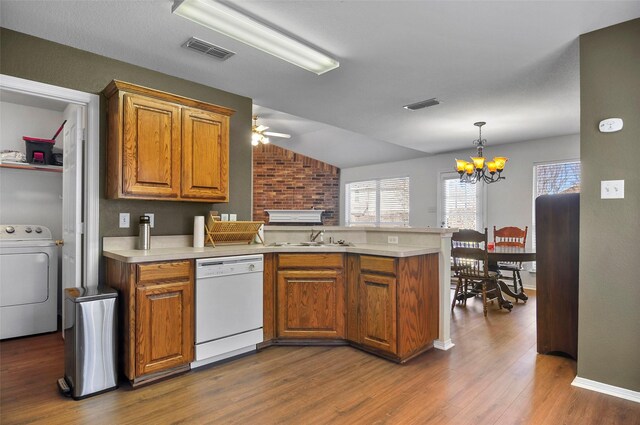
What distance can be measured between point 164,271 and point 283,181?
5903 millimetres

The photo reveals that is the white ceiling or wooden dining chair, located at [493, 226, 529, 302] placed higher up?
the white ceiling

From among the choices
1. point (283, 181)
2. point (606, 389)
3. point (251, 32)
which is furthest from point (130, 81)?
point (283, 181)

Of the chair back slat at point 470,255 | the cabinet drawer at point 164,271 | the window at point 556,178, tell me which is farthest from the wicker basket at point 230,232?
the window at point 556,178

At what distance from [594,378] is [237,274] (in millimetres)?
2606

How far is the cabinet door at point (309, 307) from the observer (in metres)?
3.17

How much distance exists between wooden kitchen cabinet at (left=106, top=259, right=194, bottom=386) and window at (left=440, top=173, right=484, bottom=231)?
5554 mm

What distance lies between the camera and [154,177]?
282 centimetres

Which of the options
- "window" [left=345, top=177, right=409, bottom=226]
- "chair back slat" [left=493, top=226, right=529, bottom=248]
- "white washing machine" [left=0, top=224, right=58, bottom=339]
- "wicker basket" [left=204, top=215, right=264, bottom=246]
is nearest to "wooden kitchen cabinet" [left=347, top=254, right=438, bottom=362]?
"wicker basket" [left=204, top=215, right=264, bottom=246]

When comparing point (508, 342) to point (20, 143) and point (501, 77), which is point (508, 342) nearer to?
point (501, 77)

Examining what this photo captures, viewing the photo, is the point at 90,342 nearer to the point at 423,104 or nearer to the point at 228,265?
the point at 228,265

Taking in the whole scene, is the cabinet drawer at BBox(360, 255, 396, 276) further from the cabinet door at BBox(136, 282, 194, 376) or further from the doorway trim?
the doorway trim

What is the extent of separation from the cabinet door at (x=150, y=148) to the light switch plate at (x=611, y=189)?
3084 millimetres

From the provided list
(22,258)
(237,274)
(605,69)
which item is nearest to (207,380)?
(237,274)

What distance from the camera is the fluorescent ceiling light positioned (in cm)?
217
